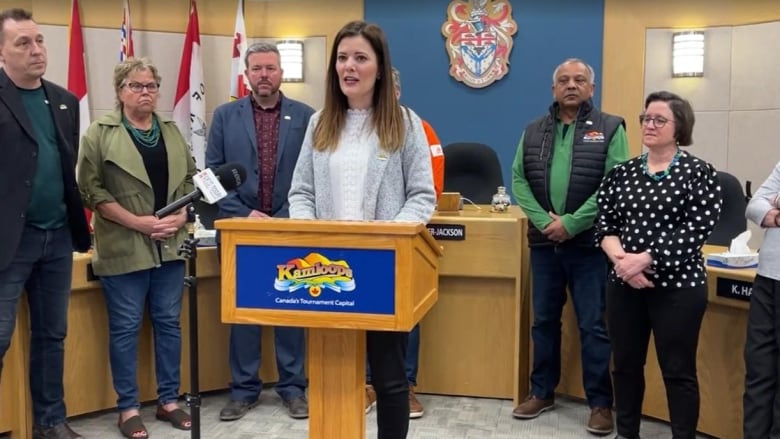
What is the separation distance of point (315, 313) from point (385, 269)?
198mm

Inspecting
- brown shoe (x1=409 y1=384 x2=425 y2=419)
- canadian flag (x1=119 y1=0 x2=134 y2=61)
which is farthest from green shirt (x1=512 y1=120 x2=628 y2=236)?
canadian flag (x1=119 y1=0 x2=134 y2=61)

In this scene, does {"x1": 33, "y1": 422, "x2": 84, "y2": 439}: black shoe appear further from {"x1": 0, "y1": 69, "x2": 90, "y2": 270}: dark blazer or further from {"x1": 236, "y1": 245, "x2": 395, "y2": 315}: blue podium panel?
{"x1": 236, "y1": 245, "x2": 395, "y2": 315}: blue podium panel

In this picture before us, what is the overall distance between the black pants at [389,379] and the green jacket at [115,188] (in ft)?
5.07

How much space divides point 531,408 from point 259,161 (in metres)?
1.73

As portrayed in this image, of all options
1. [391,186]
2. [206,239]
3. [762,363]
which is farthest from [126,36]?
[762,363]

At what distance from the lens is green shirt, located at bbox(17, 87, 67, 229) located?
9.16 feet

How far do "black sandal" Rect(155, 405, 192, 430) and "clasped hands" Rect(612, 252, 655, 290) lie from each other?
6.50ft

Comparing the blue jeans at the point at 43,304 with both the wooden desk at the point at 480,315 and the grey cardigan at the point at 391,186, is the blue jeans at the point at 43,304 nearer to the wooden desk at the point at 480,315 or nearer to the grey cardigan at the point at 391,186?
the grey cardigan at the point at 391,186

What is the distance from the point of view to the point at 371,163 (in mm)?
1988

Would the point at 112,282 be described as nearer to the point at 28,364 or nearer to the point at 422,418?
the point at 28,364

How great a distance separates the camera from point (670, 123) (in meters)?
2.65

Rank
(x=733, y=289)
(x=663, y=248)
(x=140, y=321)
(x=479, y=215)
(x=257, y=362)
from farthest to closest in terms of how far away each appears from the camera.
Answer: (x=479, y=215), (x=257, y=362), (x=140, y=321), (x=733, y=289), (x=663, y=248)

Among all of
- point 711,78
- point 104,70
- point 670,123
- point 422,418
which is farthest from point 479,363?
point 104,70

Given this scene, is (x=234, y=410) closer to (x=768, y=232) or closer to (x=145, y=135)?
(x=145, y=135)
